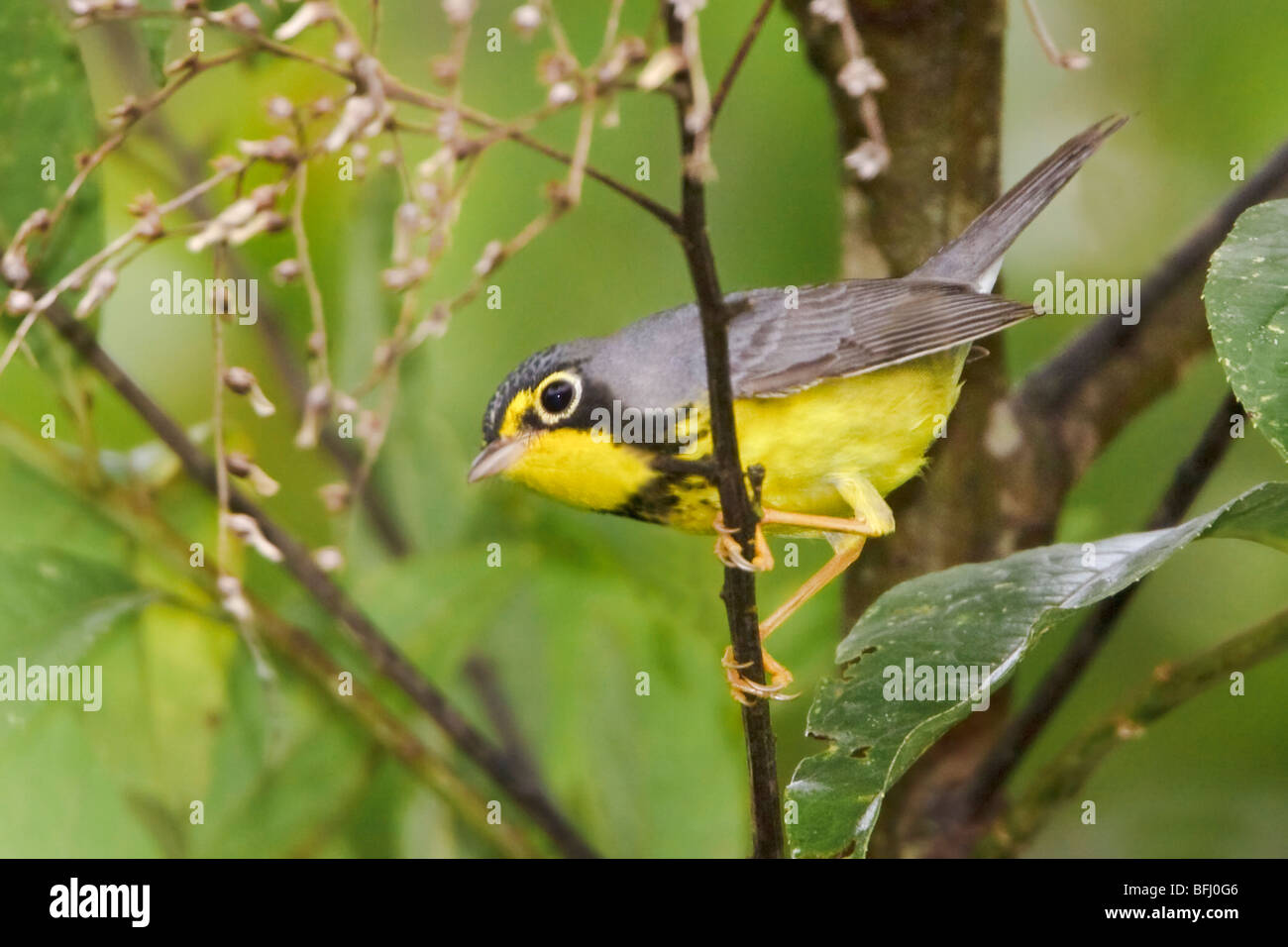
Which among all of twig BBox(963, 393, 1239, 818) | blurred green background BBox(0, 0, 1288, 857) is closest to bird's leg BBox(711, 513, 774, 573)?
twig BBox(963, 393, 1239, 818)

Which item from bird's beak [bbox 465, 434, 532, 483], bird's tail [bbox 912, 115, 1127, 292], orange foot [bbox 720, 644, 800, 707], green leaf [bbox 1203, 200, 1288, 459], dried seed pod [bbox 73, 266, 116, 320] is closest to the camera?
dried seed pod [bbox 73, 266, 116, 320]

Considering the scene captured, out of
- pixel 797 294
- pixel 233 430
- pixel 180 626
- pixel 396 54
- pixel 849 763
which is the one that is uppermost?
pixel 396 54

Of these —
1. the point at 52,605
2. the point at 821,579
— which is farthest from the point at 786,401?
the point at 52,605

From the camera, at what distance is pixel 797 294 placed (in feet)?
7.69

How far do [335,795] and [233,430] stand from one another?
0.64 meters

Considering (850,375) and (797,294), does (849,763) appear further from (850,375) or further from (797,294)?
(797,294)

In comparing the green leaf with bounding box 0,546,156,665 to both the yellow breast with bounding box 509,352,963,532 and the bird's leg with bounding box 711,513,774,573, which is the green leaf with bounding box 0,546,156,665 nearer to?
the yellow breast with bounding box 509,352,963,532

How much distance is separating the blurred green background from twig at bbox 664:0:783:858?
81cm

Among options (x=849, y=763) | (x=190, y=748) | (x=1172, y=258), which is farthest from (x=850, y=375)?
(x=190, y=748)

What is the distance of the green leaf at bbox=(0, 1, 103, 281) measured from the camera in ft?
6.39

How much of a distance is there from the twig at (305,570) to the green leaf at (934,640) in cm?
72

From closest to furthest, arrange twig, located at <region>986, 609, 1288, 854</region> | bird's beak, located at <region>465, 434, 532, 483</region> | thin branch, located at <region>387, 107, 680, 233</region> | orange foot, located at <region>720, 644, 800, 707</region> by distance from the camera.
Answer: thin branch, located at <region>387, 107, 680, 233</region>
twig, located at <region>986, 609, 1288, 854</region>
orange foot, located at <region>720, 644, 800, 707</region>
bird's beak, located at <region>465, 434, 532, 483</region>

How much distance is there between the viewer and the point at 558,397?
2016 millimetres

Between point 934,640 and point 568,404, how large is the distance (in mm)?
738
